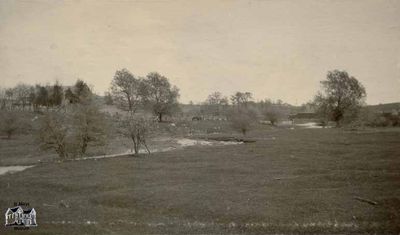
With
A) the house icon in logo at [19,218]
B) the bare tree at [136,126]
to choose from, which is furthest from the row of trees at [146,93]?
the house icon in logo at [19,218]

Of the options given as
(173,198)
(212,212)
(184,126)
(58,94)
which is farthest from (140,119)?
(58,94)

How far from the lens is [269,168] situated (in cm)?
4062

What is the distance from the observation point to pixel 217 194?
95.3 ft

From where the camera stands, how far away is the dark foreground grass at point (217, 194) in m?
21.3

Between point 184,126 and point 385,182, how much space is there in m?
98.8

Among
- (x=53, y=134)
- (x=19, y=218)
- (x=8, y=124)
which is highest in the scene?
(x=8, y=124)

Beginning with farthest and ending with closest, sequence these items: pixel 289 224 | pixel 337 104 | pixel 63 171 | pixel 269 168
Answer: pixel 337 104, pixel 63 171, pixel 269 168, pixel 289 224

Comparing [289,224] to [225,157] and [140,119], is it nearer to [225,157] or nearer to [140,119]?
[225,157]

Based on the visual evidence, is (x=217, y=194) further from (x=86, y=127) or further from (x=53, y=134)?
(x=53, y=134)

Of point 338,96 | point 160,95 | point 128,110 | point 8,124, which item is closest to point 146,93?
point 160,95

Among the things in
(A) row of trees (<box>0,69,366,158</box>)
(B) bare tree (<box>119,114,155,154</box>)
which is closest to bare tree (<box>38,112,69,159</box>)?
(A) row of trees (<box>0,69,366,158</box>)

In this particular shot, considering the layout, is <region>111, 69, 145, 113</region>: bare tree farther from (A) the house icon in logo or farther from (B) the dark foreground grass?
(A) the house icon in logo

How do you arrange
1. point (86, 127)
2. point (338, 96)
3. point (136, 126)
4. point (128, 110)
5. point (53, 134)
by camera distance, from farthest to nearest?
point (128, 110), point (338, 96), point (136, 126), point (86, 127), point (53, 134)

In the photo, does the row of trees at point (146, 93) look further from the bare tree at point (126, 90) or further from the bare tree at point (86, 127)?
the bare tree at point (86, 127)
